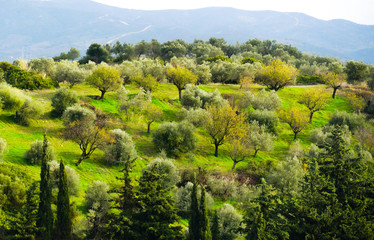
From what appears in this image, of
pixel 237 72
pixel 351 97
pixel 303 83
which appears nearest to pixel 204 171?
pixel 237 72

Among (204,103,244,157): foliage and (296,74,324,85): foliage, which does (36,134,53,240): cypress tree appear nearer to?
(204,103,244,157): foliage

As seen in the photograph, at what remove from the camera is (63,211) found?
72.4 ft

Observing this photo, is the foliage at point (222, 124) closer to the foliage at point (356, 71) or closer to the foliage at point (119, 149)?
the foliage at point (119, 149)

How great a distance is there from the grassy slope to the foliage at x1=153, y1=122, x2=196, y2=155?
1587 millimetres

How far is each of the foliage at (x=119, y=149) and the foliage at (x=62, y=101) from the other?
11969 mm

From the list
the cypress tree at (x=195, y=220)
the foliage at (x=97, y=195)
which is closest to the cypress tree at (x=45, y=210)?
the foliage at (x=97, y=195)

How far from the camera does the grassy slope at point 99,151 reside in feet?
112

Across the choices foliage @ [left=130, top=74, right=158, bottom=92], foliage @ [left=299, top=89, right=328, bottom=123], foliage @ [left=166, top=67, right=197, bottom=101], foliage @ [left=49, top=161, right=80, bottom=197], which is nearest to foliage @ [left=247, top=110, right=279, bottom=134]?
foliage @ [left=299, top=89, right=328, bottom=123]

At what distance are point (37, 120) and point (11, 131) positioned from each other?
5.00 m

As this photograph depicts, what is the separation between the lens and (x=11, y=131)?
38281 mm

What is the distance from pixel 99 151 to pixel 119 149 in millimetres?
3697

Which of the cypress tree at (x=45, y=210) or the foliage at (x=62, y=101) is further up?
the foliage at (x=62, y=101)

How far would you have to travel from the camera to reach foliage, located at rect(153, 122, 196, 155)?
4341cm

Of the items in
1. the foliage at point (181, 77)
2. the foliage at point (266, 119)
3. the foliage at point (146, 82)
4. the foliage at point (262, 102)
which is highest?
the foliage at point (181, 77)
